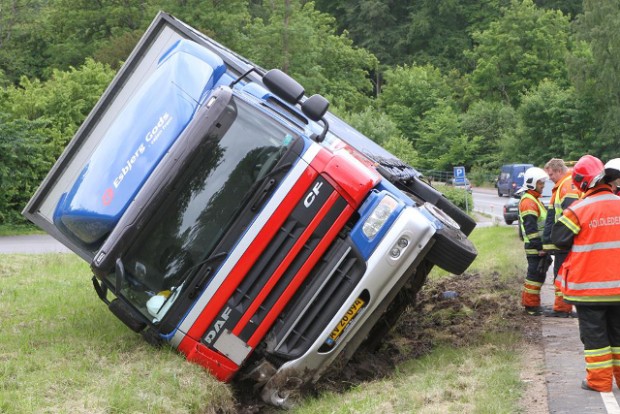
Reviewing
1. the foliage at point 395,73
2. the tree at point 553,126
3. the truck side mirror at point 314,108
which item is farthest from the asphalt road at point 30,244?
the tree at point 553,126

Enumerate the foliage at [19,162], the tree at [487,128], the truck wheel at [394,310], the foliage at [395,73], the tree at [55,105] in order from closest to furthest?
the truck wheel at [394,310], the foliage at [19,162], the tree at [55,105], the foliage at [395,73], the tree at [487,128]

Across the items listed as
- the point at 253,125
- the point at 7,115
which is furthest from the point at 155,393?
the point at 7,115

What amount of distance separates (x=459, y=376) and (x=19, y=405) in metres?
3.12

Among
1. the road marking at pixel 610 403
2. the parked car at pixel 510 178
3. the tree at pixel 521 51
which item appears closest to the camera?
the road marking at pixel 610 403

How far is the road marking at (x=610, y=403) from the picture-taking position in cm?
567

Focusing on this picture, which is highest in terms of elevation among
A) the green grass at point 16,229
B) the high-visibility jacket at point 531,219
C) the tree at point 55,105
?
the high-visibility jacket at point 531,219

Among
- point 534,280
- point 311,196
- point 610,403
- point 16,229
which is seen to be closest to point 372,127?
point 16,229

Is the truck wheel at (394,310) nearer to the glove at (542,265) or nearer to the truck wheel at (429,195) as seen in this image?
the truck wheel at (429,195)

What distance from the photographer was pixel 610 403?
5.85 meters

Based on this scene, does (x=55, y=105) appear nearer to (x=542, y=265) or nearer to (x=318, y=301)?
(x=542, y=265)

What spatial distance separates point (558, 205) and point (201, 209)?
4337mm

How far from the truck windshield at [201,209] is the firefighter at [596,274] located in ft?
7.14

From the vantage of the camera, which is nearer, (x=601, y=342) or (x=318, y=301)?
(x=601, y=342)

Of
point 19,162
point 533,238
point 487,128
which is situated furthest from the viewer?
point 487,128
